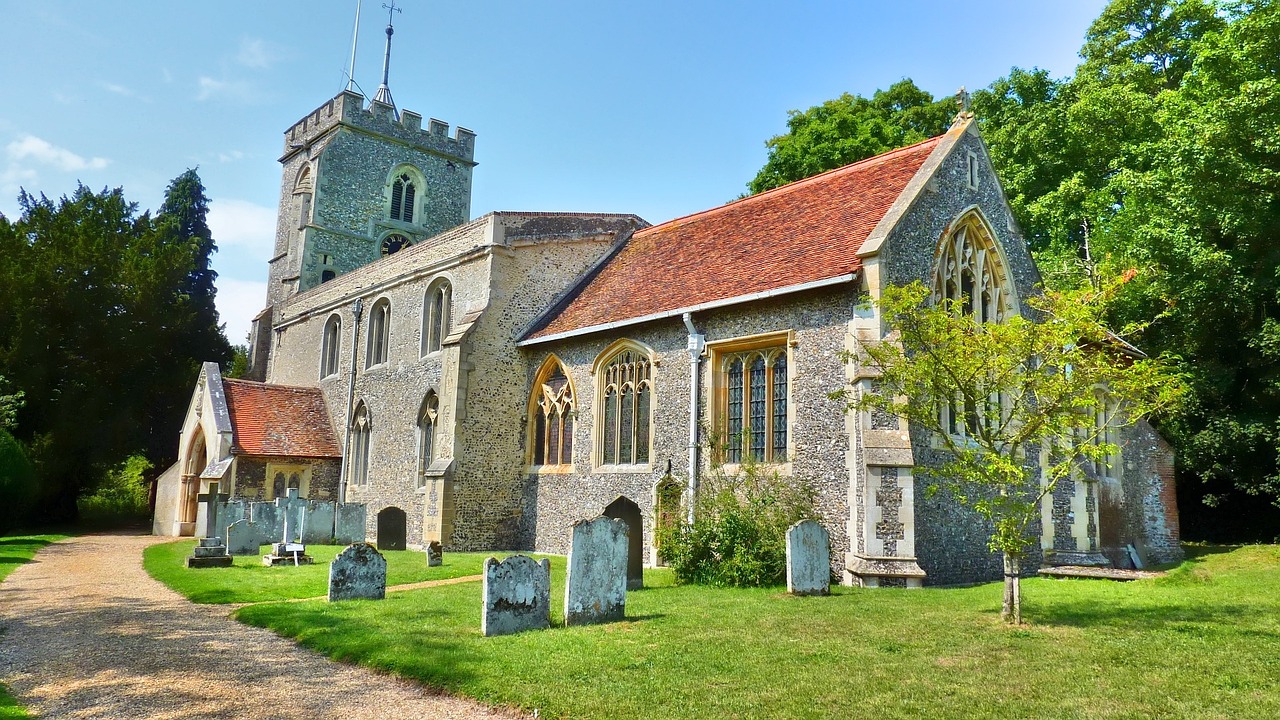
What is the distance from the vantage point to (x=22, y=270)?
86.9 ft

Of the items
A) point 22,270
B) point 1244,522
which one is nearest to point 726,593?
point 1244,522

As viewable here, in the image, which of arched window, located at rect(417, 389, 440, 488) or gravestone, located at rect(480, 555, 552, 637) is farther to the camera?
arched window, located at rect(417, 389, 440, 488)

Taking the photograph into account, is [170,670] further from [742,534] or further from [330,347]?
[330,347]

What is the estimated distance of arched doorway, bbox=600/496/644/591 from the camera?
12047 mm

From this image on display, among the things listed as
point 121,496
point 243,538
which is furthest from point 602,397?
point 121,496

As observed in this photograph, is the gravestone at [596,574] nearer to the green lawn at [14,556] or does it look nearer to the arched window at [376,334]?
the green lawn at [14,556]

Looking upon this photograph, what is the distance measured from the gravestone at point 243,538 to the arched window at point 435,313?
6141mm

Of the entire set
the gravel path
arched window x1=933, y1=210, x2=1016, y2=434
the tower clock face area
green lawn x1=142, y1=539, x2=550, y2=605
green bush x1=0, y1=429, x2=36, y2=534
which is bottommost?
the gravel path

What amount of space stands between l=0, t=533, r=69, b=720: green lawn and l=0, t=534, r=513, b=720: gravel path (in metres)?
0.12

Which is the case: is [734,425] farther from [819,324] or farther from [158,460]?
[158,460]

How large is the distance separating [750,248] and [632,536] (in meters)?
6.70

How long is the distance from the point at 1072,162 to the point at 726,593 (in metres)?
24.4

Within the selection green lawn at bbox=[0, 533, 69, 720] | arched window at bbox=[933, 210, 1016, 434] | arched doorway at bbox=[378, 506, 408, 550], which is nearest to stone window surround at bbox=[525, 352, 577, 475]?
arched doorway at bbox=[378, 506, 408, 550]

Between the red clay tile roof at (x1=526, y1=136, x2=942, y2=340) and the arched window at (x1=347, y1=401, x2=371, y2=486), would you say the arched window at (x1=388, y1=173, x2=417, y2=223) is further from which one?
the red clay tile roof at (x1=526, y1=136, x2=942, y2=340)
